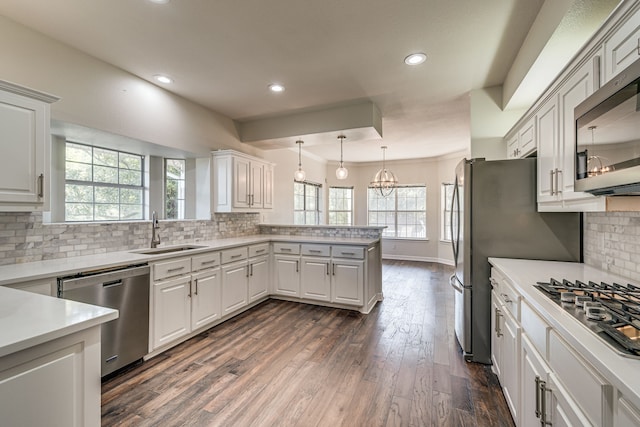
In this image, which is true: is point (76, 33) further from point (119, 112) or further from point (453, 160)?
point (453, 160)

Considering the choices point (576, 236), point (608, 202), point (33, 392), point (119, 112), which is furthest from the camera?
point (119, 112)

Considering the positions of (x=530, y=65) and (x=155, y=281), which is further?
(x=155, y=281)

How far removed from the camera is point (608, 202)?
1.38m

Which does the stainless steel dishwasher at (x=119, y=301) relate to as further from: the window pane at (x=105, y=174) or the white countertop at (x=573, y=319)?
the white countertop at (x=573, y=319)

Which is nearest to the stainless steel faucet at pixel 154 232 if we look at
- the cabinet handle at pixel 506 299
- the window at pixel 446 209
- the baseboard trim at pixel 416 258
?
the cabinet handle at pixel 506 299

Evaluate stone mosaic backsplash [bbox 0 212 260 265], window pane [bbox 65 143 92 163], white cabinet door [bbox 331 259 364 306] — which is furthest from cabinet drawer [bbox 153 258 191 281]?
white cabinet door [bbox 331 259 364 306]

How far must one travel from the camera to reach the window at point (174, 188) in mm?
3953

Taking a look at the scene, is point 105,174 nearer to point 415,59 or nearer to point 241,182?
point 241,182

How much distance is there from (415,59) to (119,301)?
3.38 meters

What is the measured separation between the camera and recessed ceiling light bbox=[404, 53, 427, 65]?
2.61m

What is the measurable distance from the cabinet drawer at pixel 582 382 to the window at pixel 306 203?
18.4 ft

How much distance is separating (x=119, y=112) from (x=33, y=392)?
9.10 ft

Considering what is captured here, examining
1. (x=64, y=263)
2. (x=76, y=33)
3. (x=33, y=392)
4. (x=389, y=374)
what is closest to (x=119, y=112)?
(x=76, y=33)

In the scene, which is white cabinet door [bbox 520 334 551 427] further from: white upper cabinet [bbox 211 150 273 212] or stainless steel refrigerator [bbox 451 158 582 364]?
white upper cabinet [bbox 211 150 273 212]
